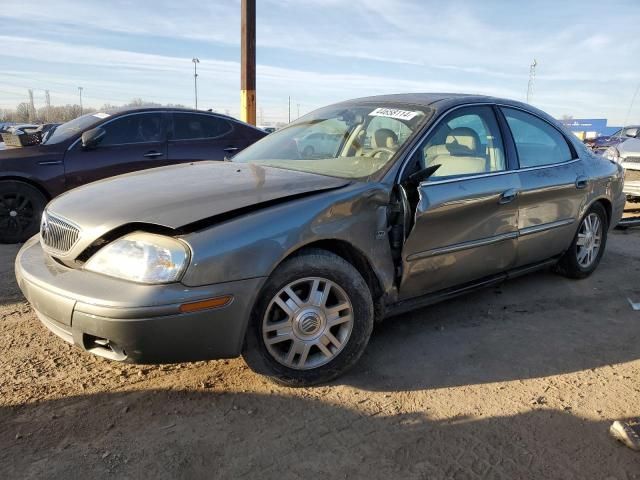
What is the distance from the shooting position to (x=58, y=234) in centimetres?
282

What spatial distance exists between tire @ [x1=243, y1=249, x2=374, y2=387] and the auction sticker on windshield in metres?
1.19

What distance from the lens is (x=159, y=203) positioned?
268 centimetres

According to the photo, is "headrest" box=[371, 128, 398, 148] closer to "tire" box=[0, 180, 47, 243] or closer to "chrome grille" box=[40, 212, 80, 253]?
"chrome grille" box=[40, 212, 80, 253]

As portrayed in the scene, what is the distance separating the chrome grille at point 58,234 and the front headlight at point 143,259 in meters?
0.25

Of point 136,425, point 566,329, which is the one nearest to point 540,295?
point 566,329

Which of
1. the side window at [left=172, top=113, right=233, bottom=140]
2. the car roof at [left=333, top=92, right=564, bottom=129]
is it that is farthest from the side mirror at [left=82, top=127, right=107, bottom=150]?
the car roof at [left=333, top=92, right=564, bottom=129]

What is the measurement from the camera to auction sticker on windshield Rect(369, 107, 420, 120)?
3.53m

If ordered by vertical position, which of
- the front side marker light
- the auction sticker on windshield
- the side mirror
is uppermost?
the auction sticker on windshield

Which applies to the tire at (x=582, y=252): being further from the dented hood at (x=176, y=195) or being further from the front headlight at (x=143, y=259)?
the front headlight at (x=143, y=259)

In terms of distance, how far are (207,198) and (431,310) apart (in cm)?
207

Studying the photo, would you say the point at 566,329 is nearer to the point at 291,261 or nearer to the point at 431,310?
the point at 431,310

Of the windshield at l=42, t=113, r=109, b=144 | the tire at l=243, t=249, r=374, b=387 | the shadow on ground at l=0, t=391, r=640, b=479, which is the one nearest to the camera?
the shadow on ground at l=0, t=391, r=640, b=479

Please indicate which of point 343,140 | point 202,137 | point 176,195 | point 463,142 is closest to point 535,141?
point 463,142

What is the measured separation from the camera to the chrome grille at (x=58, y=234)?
8.87ft
